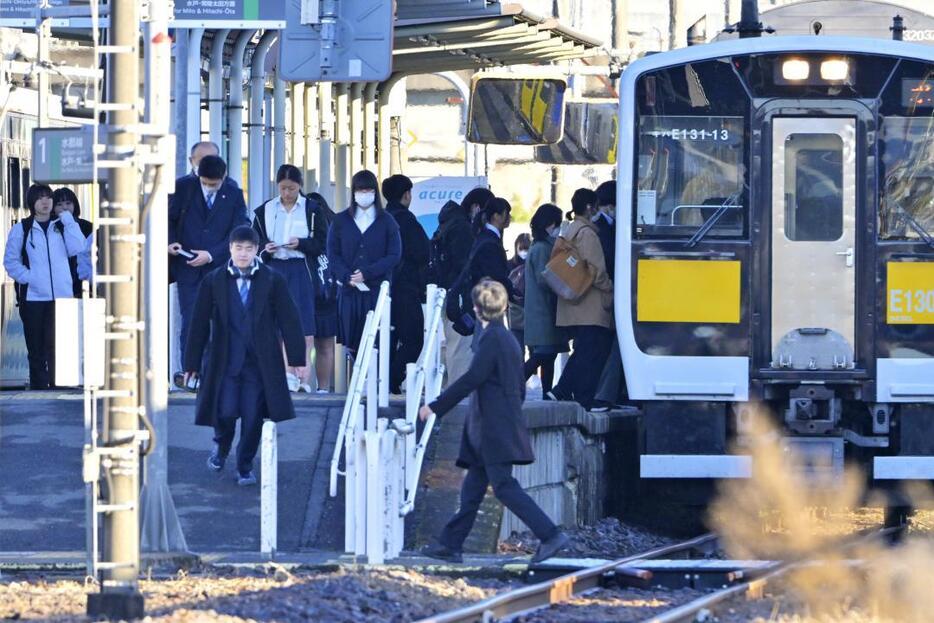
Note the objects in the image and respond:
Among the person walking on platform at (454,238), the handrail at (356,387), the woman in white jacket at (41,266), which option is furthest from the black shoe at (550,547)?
the woman in white jacket at (41,266)

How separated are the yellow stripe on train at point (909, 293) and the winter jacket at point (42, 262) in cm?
614

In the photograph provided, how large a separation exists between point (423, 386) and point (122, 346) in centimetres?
428

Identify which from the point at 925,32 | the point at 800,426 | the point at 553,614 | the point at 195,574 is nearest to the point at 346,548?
the point at 195,574

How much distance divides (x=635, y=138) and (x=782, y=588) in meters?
3.65

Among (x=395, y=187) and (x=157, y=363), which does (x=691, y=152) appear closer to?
(x=395, y=187)

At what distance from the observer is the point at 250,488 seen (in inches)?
459

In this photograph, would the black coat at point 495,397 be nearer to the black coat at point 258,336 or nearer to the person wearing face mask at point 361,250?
the black coat at point 258,336

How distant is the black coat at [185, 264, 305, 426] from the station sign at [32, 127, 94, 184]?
2537 millimetres

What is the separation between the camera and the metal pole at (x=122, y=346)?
326 inches

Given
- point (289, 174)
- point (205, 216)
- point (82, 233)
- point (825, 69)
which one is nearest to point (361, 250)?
point (289, 174)

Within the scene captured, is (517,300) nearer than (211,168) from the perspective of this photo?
No

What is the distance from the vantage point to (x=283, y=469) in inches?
472

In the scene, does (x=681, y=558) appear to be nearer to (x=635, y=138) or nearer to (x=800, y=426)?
(x=800, y=426)

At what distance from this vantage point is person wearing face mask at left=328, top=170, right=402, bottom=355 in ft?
44.7
